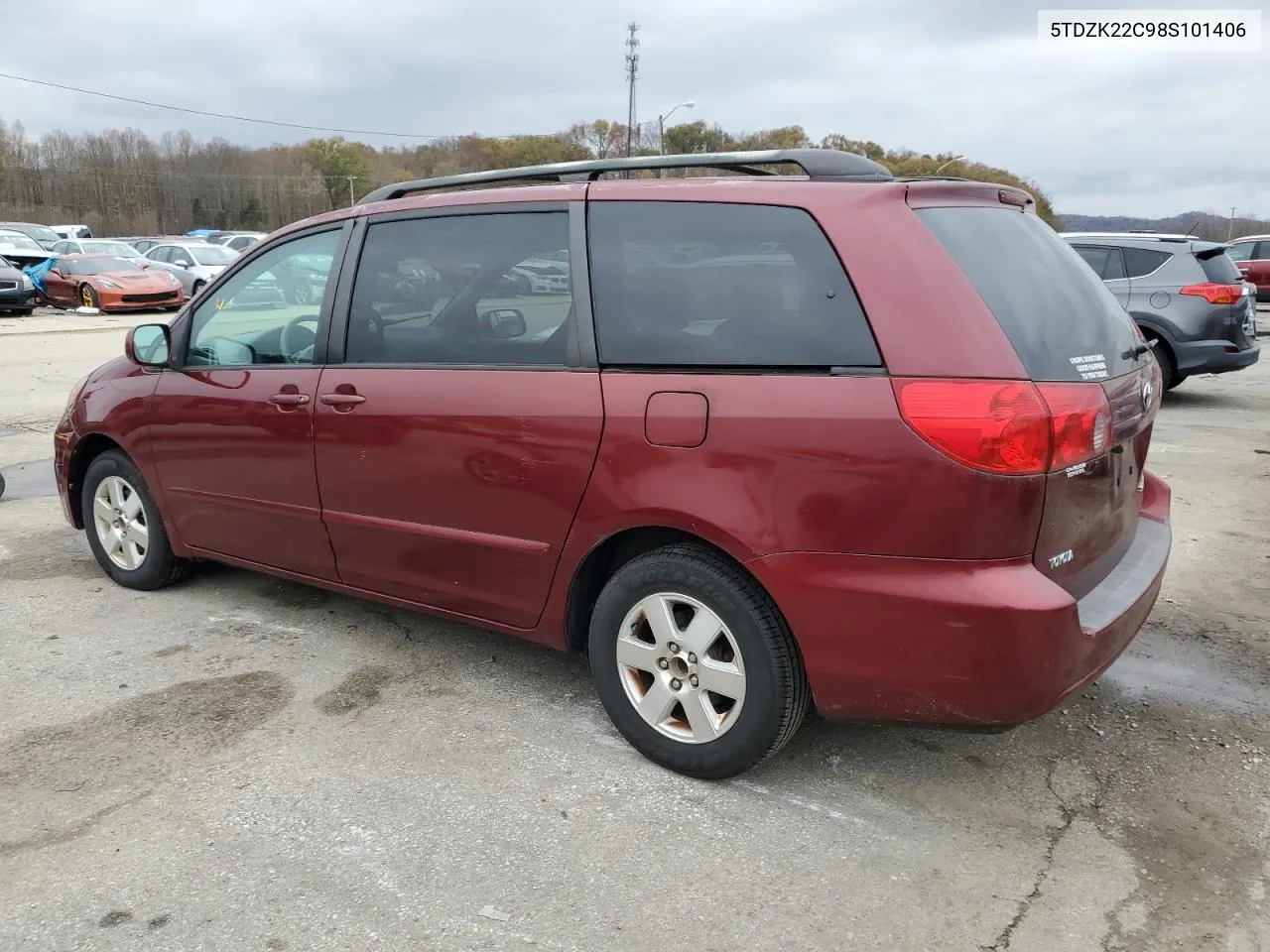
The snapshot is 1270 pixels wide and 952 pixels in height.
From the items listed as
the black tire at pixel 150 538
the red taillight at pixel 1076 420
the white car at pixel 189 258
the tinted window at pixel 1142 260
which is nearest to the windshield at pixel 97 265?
the white car at pixel 189 258

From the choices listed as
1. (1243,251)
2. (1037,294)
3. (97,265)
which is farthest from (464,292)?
(1243,251)

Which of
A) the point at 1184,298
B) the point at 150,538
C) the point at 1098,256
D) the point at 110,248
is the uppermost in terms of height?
the point at 110,248

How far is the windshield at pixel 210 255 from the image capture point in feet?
78.6

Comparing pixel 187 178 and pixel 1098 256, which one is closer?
pixel 1098 256

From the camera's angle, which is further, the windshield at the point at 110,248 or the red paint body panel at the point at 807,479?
the windshield at the point at 110,248

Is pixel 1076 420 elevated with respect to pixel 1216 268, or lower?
lower

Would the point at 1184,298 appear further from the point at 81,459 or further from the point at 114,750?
the point at 114,750

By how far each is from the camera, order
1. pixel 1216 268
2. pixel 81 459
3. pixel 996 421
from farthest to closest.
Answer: pixel 1216 268
pixel 81 459
pixel 996 421

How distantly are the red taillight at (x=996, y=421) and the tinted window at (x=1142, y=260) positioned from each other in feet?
28.0

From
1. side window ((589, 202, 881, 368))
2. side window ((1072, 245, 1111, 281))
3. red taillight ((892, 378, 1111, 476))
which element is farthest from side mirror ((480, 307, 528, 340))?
side window ((1072, 245, 1111, 281))

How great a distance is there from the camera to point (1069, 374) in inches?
102

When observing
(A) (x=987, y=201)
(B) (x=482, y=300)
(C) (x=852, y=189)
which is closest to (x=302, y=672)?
(B) (x=482, y=300)

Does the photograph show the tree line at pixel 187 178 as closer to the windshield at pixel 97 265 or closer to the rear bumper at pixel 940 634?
the windshield at pixel 97 265

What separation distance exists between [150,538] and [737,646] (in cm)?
302
